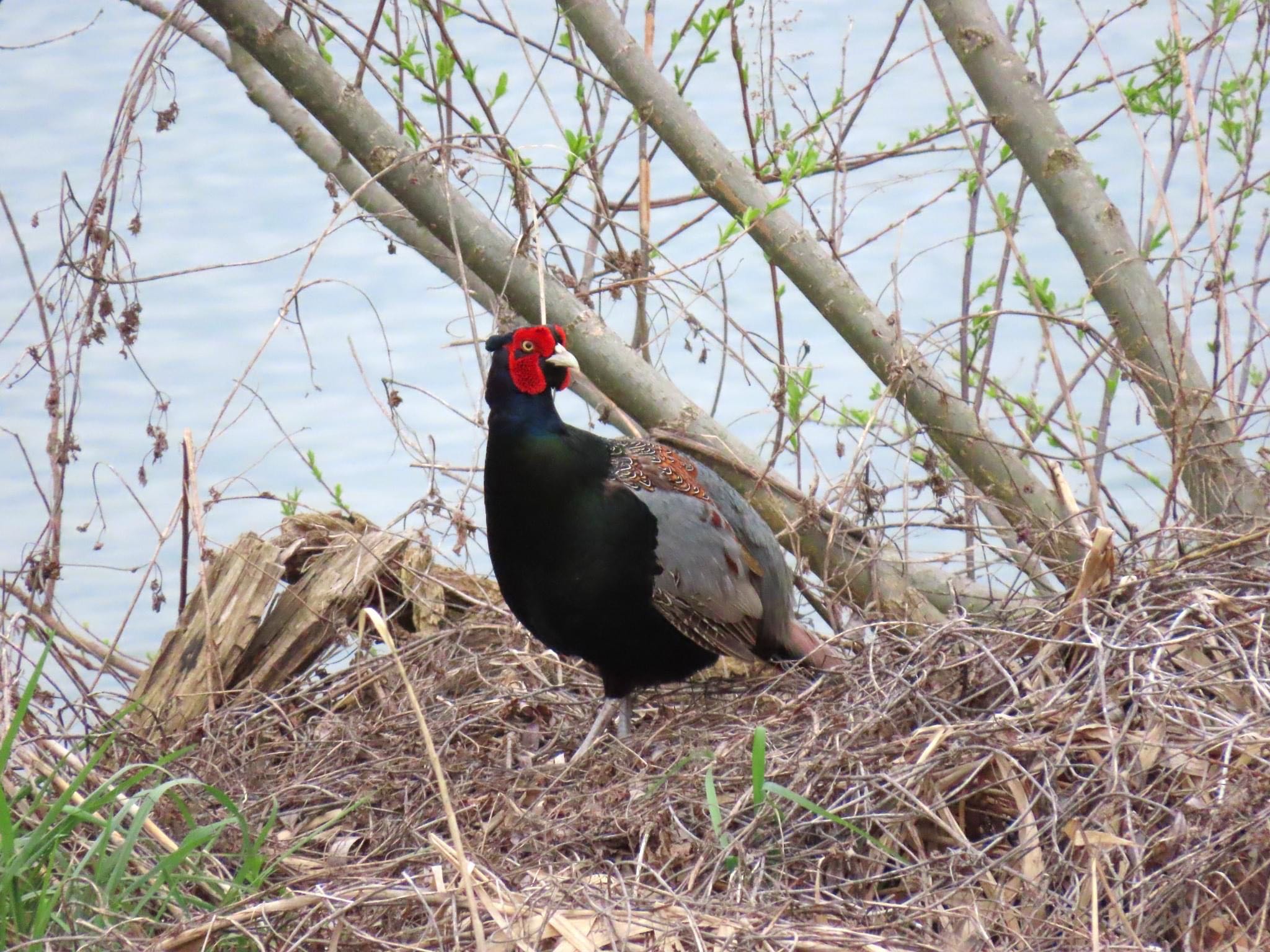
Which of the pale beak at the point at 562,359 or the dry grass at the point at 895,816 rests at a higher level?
the pale beak at the point at 562,359

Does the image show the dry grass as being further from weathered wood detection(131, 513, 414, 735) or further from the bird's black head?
the bird's black head

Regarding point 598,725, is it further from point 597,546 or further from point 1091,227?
point 1091,227

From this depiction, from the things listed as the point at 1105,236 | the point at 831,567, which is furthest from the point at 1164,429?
the point at 831,567

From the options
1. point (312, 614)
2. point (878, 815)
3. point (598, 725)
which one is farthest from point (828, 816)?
point (312, 614)

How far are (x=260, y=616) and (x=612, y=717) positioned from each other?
1.04 metres

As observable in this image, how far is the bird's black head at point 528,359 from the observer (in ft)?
11.5

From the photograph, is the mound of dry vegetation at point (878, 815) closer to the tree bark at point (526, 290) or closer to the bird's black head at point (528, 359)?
the tree bark at point (526, 290)

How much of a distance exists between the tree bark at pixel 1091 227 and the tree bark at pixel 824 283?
41 centimetres

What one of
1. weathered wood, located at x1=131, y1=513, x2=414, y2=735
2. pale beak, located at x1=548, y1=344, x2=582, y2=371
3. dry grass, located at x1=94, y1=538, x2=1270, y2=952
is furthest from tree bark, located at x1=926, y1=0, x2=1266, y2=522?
weathered wood, located at x1=131, y1=513, x2=414, y2=735

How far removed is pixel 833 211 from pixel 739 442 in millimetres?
724

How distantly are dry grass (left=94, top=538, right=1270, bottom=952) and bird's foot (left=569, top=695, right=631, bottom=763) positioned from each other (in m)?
0.12

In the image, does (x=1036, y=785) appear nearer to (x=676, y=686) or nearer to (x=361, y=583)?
(x=676, y=686)

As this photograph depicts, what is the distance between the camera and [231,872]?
286 centimetres

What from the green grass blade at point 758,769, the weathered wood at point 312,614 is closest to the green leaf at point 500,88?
the weathered wood at point 312,614
